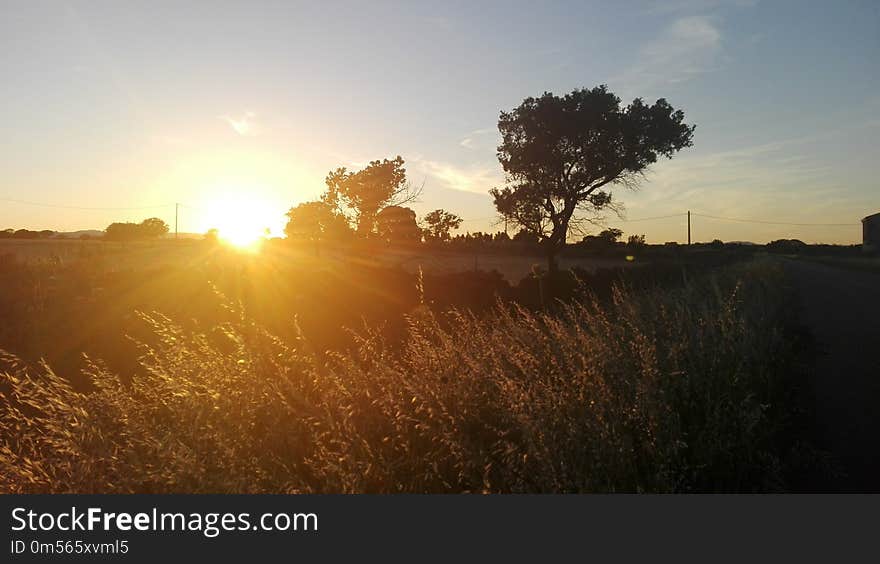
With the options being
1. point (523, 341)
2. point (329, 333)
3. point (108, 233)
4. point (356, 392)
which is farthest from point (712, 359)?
point (108, 233)

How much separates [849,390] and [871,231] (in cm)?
7969

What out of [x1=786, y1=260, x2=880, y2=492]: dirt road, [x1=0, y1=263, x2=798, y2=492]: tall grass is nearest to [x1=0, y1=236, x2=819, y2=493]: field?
[x1=0, y1=263, x2=798, y2=492]: tall grass

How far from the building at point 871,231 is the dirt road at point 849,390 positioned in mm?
69210

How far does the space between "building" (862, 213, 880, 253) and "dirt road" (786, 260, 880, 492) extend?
227ft

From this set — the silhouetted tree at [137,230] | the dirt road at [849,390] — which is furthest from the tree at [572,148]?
the silhouetted tree at [137,230]

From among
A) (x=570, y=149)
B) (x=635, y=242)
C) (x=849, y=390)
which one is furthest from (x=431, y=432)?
(x=635, y=242)

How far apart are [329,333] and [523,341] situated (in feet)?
18.1

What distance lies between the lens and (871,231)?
69562mm

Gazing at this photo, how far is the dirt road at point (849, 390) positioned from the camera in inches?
177

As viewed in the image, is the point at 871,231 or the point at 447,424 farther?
the point at 871,231

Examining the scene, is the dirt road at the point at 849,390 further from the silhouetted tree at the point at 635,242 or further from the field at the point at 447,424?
the silhouetted tree at the point at 635,242

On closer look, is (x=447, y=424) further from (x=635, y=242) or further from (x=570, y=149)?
(x=635, y=242)

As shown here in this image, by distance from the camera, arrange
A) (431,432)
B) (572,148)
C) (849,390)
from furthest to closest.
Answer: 1. (572,148)
2. (849,390)
3. (431,432)

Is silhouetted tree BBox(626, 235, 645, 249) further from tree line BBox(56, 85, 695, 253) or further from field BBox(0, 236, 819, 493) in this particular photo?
field BBox(0, 236, 819, 493)
